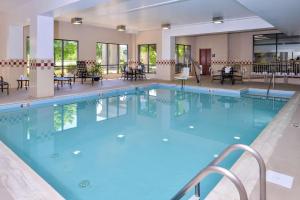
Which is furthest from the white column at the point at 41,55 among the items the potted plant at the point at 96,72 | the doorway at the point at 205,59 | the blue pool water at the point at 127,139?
the doorway at the point at 205,59

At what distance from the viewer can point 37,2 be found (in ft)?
23.9

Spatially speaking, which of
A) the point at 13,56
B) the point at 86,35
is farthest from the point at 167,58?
the point at 13,56

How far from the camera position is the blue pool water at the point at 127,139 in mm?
2986

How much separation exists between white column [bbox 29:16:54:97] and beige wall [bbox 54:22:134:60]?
4.12 metres

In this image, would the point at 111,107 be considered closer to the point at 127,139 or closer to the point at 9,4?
the point at 127,139

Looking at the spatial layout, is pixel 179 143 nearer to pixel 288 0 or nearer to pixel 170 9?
pixel 288 0

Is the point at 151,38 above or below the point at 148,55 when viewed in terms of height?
above

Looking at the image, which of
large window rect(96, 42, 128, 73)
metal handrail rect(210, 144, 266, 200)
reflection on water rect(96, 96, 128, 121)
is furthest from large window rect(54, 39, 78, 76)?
metal handrail rect(210, 144, 266, 200)

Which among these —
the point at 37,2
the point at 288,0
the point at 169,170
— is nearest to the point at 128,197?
the point at 169,170

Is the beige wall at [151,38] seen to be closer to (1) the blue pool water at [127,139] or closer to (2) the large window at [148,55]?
(2) the large window at [148,55]

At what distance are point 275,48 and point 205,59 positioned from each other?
14.5 ft

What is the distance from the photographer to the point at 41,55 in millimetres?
7543

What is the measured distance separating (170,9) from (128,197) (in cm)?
728

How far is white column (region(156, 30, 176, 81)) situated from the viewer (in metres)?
13.2
